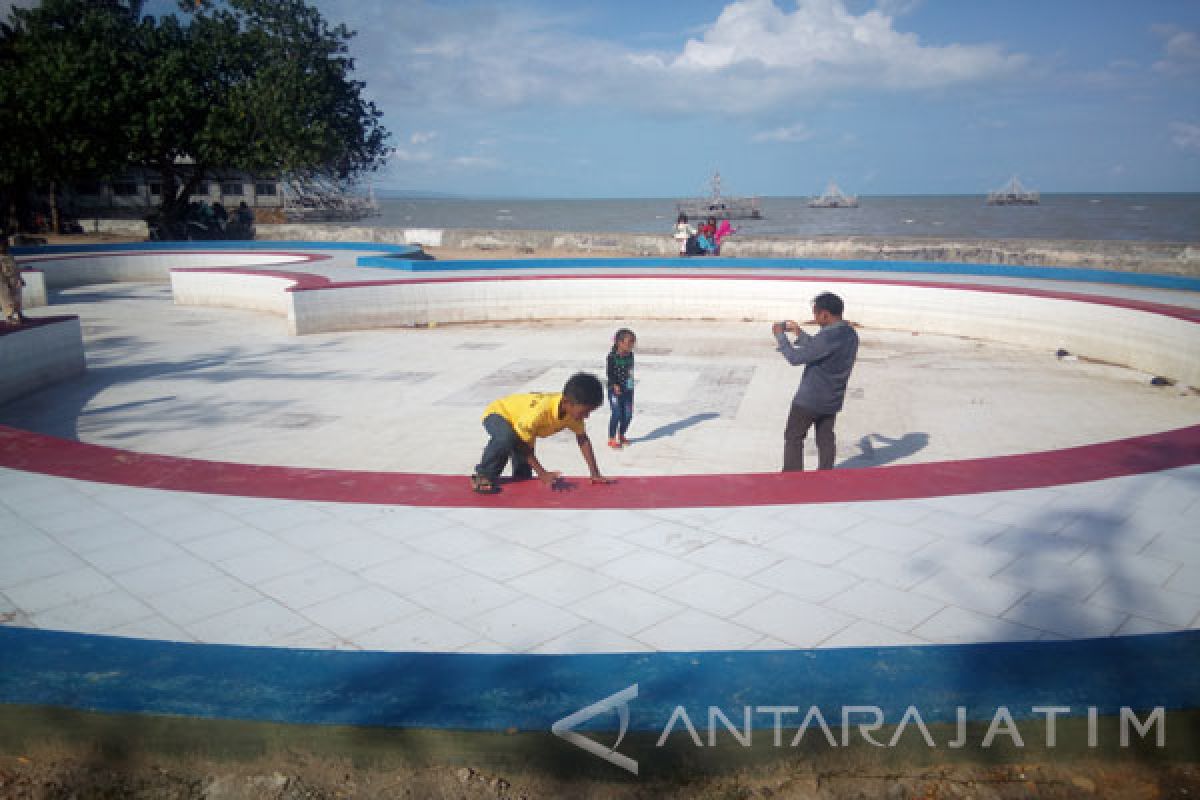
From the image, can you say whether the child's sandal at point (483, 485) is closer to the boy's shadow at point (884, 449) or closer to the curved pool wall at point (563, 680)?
the curved pool wall at point (563, 680)

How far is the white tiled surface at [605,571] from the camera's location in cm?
372

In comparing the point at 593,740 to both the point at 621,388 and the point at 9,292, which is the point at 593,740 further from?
the point at 9,292

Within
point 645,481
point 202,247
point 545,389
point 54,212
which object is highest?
point 54,212

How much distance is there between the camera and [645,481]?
18.7ft

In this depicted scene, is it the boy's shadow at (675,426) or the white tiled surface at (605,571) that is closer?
the white tiled surface at (605,571)

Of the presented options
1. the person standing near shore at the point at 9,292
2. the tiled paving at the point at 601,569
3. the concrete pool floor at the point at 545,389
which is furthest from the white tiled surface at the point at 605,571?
the person standing near shore at the point at 9,292

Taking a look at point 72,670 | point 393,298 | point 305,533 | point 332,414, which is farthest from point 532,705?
point 393,298

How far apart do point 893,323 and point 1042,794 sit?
14585 mm

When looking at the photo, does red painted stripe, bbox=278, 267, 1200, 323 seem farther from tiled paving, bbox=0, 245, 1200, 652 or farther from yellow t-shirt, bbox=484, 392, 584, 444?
yellow t-shirt, bbox=484, 392, 584, 444

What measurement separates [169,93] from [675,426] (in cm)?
3095

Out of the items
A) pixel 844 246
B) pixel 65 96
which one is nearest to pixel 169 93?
pixel 65 96

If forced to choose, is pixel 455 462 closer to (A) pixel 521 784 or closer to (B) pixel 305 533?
(B) pixel 305 533

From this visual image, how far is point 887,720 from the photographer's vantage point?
10.2 feet

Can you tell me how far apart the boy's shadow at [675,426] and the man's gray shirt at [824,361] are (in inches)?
114
